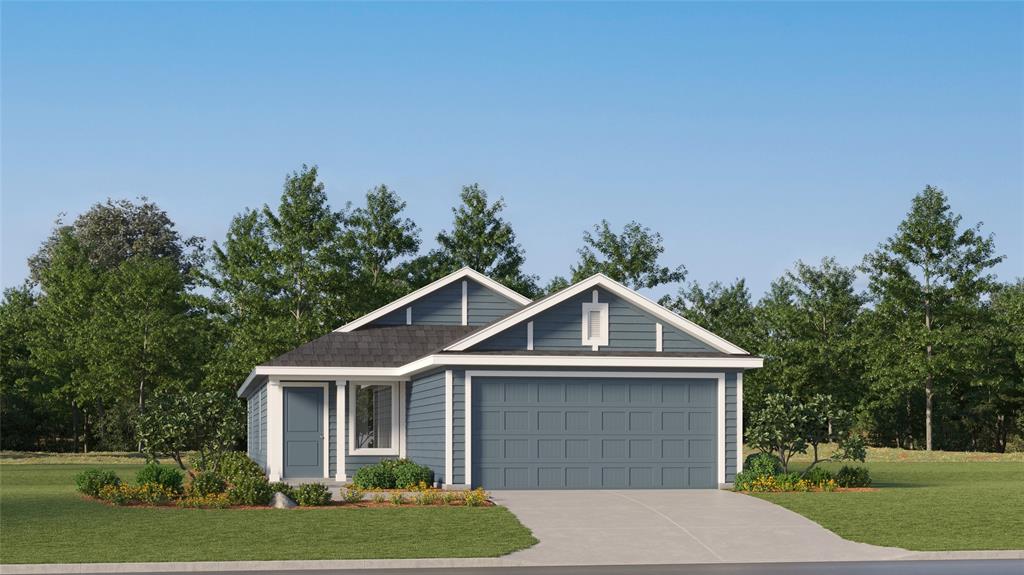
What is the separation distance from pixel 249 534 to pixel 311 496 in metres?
4.03

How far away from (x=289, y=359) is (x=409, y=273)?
24814mm

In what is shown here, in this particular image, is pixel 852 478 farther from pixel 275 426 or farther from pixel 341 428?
pixel 275 426

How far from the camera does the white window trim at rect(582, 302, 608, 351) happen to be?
97.5 ft

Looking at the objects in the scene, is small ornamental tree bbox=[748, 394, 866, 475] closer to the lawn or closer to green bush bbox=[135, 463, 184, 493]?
the lawn

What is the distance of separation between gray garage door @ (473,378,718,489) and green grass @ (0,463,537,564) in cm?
480

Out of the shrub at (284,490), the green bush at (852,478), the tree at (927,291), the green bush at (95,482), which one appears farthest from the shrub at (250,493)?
the tree at (927,291)

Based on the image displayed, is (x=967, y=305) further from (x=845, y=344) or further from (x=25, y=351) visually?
(x=25, y=351)

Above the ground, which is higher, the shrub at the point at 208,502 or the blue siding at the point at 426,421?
the blue siding at the point at 426,421

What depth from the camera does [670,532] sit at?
21.4 m

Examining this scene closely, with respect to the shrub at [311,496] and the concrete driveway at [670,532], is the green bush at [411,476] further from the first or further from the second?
the shrub at [311,496]

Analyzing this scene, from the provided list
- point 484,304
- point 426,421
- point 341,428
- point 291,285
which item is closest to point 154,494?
point 426,421

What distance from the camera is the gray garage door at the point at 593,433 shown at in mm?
28938

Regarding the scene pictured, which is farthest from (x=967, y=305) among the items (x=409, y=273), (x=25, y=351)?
(x=25, y=351)

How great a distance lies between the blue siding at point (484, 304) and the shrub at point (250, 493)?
1369cm
